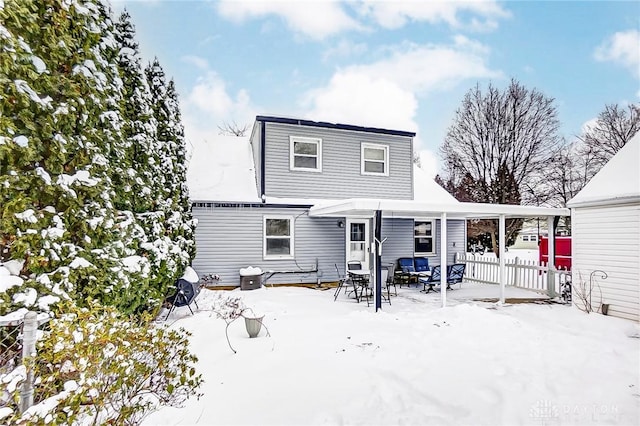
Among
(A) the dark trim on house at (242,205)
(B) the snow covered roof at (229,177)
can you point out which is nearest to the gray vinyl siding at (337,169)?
(A) the dark trim on house at (242,205)

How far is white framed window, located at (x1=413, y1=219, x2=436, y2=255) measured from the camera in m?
13.4

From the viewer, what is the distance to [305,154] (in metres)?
12.0

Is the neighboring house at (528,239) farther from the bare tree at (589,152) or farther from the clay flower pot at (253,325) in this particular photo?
the clay flower pot at (253,325)

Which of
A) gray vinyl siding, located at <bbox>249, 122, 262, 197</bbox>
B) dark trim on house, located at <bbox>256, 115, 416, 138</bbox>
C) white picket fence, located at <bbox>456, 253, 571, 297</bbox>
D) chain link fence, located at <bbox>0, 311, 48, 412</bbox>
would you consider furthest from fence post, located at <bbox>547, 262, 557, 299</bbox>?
chain link fence, located at <bbox>0, 311, 48, 412</bbox>

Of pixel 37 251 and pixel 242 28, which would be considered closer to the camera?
pixel 37 251

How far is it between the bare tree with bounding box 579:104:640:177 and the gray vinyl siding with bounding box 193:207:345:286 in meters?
18.7

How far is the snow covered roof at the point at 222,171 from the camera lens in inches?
442

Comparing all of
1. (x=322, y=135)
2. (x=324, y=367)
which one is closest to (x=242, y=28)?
(x=322, y=135)

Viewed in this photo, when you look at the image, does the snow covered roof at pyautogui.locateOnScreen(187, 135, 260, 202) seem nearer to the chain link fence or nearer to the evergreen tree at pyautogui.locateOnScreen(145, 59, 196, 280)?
the evergreen tree at pyautogui.locateOnScreen(145, 59, 196, 280)

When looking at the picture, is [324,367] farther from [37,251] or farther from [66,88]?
[66,88]

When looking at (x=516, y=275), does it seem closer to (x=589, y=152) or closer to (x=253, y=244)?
(x=253, y=244)

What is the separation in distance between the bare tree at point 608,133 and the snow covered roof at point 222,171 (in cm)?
2060

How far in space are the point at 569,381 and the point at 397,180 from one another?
30.7 ft

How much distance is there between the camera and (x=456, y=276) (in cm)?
1064
